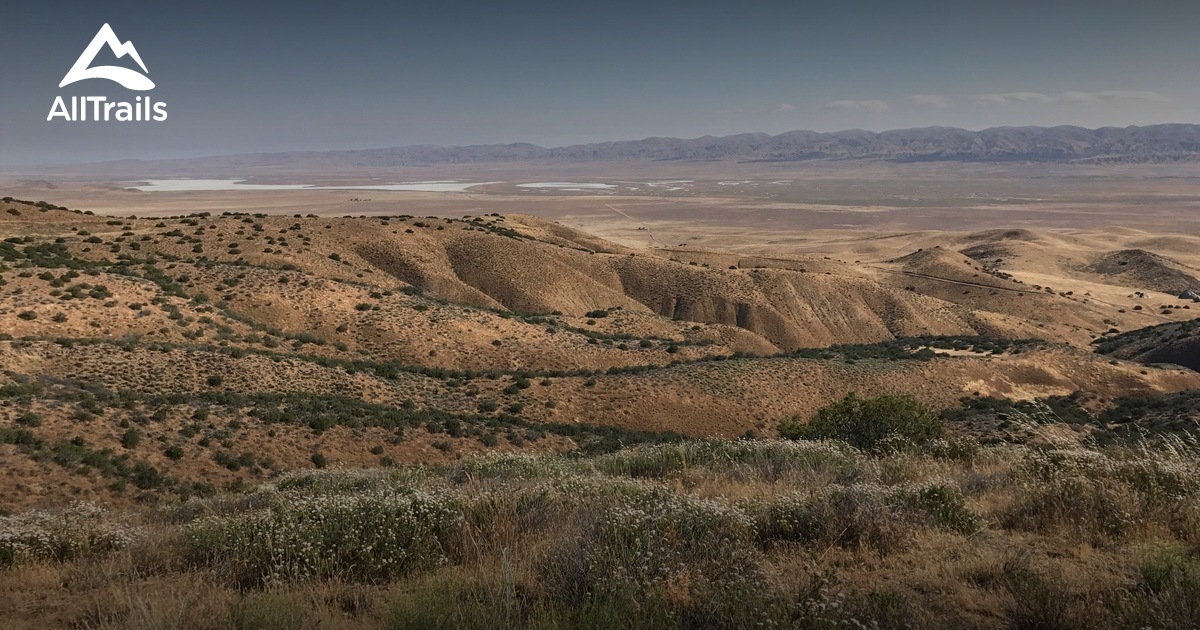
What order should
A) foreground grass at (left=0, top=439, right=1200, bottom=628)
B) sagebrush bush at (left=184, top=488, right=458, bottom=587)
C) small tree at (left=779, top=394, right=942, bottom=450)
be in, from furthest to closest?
small tree at (left=779, top=394, right=942, bottom=450) < sagebrush bush at (left=184, top=488, right=458, bottom=587) < foreground grass at (left=0, top=439, right=1200, bottom=628)

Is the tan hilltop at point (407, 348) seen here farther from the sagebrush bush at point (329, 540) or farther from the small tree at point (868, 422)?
the sagebrush bush at point (329, 540)

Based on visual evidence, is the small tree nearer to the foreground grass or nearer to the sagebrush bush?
the foreground grass

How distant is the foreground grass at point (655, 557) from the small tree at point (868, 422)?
8018mm

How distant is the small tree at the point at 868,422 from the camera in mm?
15664

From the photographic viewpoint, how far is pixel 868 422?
16.7 metres

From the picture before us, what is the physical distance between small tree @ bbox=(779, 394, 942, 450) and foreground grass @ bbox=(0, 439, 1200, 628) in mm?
8018

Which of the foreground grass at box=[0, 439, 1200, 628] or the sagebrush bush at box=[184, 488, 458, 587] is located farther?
the sagebrush bush at box=[184, 488, 458, 587]

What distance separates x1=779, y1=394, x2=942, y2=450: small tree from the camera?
15664 millimetres

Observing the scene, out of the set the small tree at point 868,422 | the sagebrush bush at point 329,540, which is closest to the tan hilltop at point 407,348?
the small tree at point 868,422

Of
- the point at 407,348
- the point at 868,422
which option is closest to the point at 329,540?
the point at 868,422

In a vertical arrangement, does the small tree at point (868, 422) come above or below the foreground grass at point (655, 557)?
below

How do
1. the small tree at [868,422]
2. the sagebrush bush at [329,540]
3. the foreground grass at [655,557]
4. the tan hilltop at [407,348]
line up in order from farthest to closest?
the tan hilltop at [407,348], the small tree at [868,422], the sagebrush bush at [329,540], the foreground grass at [655,557]

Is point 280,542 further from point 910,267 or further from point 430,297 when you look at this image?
point 910,267

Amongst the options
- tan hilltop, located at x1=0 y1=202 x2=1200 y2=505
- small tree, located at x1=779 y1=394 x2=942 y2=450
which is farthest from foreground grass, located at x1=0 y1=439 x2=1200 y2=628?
tan hilltop, located at x1=0 y1=202 x2=1200 y2=505
